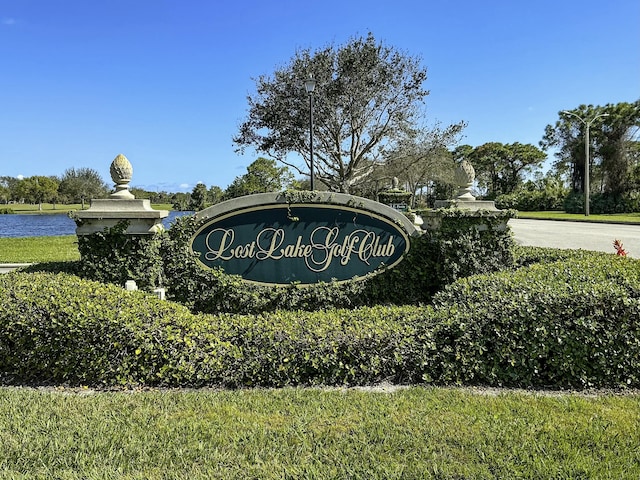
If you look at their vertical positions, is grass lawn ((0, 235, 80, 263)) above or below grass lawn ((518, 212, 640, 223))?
below

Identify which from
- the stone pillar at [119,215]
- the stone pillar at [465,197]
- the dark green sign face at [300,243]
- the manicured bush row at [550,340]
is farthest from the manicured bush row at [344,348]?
the stone pillar at [465,197]

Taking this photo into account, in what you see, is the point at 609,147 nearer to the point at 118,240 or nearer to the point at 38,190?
the point at 118,240

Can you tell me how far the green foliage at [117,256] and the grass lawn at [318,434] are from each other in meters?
1.85

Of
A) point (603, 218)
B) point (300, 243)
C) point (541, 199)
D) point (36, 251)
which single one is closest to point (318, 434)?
point (300, 243)

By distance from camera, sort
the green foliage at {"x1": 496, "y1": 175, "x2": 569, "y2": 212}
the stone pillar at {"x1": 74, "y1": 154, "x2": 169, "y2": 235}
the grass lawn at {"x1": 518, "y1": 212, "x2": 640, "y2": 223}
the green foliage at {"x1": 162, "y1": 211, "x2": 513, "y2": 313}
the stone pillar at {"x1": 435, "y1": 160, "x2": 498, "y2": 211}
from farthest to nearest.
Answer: the green foliage at {"x1": 496, "y1": 175, "x2": 569, "y2": 212}
the grass lawn at {"x1": 518, "y1": 212, "x2": 640, "y2": 223}
the stone pillar at {"x1": 435, "y1": 160, "x2": 498, "y2": 211}
the green foliage at {"x1": 162, "y1": 211, "x2": 513, "y2": 313}
the stone pillar at {"x1": 74, "y1": 154, "x2": 169, "y2": 235}

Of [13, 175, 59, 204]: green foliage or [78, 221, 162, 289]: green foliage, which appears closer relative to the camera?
[78, 221, 162, 289]: green foliage

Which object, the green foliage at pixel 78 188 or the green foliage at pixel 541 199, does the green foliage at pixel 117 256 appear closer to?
the green foliage at pixel 541 199

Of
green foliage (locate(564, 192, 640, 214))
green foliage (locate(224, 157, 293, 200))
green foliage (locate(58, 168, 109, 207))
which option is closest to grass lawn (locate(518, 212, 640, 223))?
green foliage (locate(564, 192, 640, 214))

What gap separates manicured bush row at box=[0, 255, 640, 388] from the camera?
3.50 m

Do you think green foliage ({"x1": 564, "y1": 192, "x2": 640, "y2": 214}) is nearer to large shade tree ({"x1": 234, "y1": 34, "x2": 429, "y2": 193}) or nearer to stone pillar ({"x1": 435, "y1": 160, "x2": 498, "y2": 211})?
large shade tree ({"x1": 234, "y1": 34, "x2": 429, "y2": 193})

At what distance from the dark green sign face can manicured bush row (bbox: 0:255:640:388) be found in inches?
68.7

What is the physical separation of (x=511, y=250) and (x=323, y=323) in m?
3.13

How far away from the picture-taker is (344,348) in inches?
140

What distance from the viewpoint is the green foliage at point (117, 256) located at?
4977 millimetres
